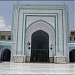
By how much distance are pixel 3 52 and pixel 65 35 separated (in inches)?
297

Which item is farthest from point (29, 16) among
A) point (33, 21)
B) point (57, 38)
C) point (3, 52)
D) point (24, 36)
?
point (3, 52)

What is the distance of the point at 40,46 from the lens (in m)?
22.1

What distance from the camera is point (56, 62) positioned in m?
19.7

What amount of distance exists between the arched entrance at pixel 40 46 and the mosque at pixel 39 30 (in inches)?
7.9

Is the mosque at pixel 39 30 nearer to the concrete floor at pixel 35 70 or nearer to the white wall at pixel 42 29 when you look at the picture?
the white wall at pixel 42 29

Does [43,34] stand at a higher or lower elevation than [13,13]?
lower

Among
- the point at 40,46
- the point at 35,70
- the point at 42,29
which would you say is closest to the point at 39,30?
the point at 42,29

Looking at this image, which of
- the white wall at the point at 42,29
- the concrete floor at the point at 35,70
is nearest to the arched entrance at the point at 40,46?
the white wall at the point at 42,29

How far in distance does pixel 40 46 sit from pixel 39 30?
6.70ft

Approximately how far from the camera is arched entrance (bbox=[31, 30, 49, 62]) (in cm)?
2155

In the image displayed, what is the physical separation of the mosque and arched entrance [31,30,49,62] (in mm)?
200

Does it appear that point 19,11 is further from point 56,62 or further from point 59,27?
point 56,62

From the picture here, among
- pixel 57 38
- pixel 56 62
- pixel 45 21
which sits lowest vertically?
pixel 56 62

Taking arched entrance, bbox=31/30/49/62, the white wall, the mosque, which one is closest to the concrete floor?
the mosque
